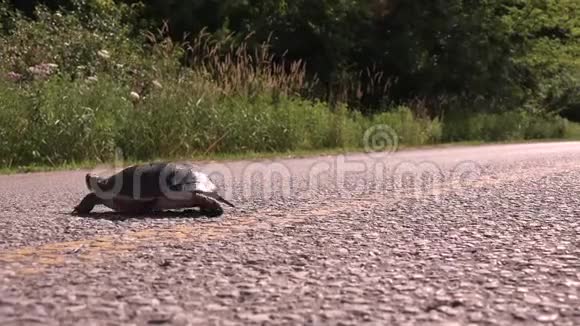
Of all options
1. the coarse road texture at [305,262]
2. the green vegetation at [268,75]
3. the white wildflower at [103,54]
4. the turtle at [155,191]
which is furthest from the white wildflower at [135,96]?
the turtle at [155,191]

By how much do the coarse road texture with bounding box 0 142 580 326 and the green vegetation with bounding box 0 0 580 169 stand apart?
596 cm

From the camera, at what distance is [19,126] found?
10.5 metres

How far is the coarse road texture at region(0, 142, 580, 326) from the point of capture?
95.0 inches

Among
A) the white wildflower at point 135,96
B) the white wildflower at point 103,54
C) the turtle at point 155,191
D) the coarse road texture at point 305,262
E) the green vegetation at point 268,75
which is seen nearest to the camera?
the coarse road texture at point 305,262

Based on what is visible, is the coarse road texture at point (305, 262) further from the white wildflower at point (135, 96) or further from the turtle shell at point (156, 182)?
the white wildflower at point (135, 96)

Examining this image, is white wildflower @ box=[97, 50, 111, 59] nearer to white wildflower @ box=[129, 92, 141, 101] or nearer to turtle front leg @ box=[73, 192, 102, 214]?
white wildflower @ box=[129, 92, 141, 101]

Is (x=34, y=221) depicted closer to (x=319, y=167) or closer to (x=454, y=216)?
(x=454, y=216)

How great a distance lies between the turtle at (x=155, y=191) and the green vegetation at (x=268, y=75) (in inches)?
230

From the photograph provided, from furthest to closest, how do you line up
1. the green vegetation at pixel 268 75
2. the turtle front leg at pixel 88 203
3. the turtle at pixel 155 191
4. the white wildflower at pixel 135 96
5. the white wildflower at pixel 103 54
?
1. the white wildflower at pixel 103 54
2. the white wildflower at pixel 135 96
3. the green vegetation at pixel 268 75
4. the turtle front leg at pixel 88 203
5. the turtle at pixel 155 191

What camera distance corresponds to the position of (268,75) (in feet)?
50.0

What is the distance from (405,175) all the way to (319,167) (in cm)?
189

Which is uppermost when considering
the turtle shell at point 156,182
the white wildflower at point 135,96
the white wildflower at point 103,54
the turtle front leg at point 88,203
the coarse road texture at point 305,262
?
the white wildflower at point 103,54

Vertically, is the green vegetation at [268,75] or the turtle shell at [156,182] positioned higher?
the green vegetation at [268,75]

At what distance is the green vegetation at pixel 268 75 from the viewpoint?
11516 millimetres
